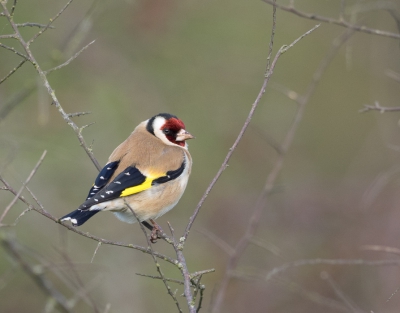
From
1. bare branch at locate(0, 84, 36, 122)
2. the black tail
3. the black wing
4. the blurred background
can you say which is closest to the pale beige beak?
the black wing

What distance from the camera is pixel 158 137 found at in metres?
5.29

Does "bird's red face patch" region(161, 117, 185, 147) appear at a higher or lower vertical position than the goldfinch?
higher

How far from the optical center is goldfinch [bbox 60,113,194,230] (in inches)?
177

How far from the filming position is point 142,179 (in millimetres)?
4723

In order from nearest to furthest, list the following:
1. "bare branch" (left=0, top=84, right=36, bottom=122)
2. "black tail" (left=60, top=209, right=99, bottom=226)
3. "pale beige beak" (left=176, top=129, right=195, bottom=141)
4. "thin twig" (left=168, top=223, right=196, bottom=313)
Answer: "thin twig" (left=168, top=223, right=196, bottom=313) < "bare branch" (left=0, top=84, right=36, bottom=122) < "black tail" (left=60, top=209, right=99, bottom=226) < "pale beige beak" (left=176, top=129, right=195, bottom=141)

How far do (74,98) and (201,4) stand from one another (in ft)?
11.3

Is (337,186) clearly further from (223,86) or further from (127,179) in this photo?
(127,179)

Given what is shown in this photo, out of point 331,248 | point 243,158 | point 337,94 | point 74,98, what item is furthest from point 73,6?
point 331,248

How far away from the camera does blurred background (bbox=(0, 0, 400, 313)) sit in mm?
7500

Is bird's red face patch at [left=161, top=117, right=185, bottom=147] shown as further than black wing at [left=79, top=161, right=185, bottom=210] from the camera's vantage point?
Yes

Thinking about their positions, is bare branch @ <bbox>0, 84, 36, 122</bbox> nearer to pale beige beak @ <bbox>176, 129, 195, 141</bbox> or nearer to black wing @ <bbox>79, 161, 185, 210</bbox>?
black wing @ <bbox>79, 161, 185, 210</bbox>

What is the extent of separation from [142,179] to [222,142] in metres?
5.59

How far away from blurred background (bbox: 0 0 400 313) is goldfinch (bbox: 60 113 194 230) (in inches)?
71.8

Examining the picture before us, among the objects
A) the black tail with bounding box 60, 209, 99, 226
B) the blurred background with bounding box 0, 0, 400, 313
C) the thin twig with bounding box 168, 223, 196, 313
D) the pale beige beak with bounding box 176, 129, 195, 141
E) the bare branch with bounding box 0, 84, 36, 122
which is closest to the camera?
the thin twig with bounding box 168, 223, 196, 313
